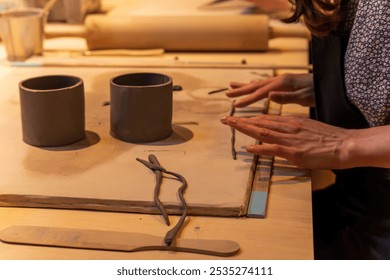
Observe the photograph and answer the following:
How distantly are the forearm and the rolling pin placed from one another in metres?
0.86

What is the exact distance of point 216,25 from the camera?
1685 mm

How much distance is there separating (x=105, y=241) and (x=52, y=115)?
0.30m

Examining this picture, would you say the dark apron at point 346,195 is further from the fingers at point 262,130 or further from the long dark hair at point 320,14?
the fingers at point 262,130

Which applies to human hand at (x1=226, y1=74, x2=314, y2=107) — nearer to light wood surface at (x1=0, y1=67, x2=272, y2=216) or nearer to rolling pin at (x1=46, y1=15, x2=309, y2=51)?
light wood surface at (x1=0, y1=67, x2=272, y2=216)

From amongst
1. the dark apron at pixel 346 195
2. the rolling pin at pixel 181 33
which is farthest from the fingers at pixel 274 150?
the rolling pin at pixel 181 33

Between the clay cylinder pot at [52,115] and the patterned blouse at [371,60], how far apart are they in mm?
464

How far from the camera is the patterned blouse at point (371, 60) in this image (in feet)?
3.17

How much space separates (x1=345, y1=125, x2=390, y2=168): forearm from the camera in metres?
0.85

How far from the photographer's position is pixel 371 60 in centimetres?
99

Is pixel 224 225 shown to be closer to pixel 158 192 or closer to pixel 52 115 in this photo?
pixel 158 192

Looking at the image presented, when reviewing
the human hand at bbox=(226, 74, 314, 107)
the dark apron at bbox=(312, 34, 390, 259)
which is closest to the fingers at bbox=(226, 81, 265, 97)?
the human hand at bbox=(226, 74, 314, 107)

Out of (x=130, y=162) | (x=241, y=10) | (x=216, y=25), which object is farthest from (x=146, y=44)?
(x=130, y=162)

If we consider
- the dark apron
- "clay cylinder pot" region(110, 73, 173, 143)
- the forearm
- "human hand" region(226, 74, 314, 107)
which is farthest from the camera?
"human hand" region(226, 74, 314, 107)

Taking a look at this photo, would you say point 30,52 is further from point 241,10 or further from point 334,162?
point 334,162
